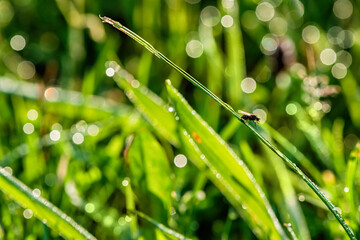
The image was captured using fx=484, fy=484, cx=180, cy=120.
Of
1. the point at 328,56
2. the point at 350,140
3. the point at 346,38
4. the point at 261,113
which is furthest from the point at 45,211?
the point at 346,38

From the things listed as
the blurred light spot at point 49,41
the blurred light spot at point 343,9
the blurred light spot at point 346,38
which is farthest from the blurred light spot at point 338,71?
the blurred light spot at point 49,41

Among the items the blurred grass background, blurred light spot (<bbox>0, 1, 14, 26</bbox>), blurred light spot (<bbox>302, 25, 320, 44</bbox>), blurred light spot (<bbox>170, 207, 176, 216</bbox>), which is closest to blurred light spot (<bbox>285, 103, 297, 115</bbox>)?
the blurred grass background

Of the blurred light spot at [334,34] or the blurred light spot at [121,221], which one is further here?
the blurred light spot at [334,34]

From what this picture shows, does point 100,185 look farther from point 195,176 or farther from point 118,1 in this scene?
point 118,1

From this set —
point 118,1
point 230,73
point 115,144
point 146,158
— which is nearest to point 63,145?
point 115,144

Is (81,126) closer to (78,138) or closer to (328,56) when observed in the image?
(78,138)

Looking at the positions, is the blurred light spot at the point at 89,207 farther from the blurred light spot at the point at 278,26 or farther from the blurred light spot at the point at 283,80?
the blurred light spot at the point at 278,26
